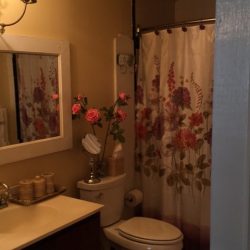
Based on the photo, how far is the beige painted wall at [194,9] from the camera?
2.93 meters

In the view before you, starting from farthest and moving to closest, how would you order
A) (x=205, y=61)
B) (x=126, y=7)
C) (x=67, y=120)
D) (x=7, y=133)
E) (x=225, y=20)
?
1. (x=126, y=7)
2. (x=205, y=61)
3. (x=67, y=120)
4. (x=7, y=133)
5. (x=225, y=20)

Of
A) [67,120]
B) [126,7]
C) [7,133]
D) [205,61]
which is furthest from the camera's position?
[126,7]

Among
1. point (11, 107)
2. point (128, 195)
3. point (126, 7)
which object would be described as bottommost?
point (128, 195)

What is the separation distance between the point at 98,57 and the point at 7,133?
35.3 inches

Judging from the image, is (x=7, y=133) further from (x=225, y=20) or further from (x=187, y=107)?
(x=225, y=20)

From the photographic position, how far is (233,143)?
52 centimetres

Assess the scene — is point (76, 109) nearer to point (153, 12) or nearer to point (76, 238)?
point (76, 238)

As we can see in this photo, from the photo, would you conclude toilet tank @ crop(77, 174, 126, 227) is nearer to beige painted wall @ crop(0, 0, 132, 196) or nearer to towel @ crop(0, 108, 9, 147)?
beige painted wall @ crop(0, 0, 132, 196)

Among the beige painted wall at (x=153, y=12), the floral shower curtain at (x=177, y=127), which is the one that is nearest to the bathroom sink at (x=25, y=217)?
the floral shower curtain at (x=177, y=127)

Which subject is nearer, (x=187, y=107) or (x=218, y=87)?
(x=218, y=87)

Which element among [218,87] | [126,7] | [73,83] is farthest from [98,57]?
[218,87]

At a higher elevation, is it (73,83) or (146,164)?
(73,83)

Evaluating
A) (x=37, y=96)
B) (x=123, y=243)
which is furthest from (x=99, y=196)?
(x=37, y=96)

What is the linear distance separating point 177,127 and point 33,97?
3.69 ft
